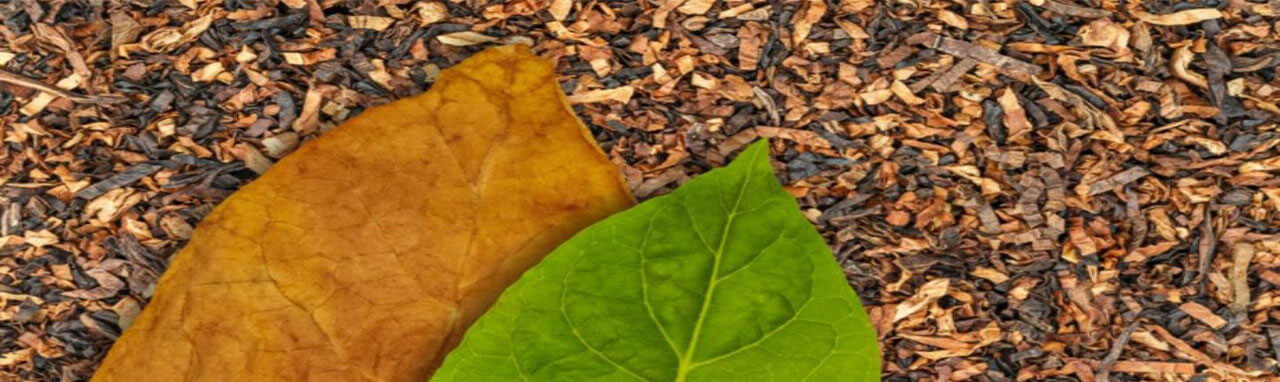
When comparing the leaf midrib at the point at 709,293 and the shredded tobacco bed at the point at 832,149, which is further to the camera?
the shredded tobacco bed at the point at 832,149

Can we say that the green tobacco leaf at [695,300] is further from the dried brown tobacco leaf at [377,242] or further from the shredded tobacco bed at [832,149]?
the shredded tobacco bed at [832,149]

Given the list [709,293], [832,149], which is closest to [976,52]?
[832,149]

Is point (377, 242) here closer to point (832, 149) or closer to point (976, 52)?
point (832, 149)

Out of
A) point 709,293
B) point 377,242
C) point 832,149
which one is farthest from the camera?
point 832,149

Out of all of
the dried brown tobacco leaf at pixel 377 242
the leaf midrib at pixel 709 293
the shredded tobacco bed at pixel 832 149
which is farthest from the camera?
the shredded tobacco bed at pixel 832 149

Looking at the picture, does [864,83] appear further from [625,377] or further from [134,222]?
[134,222]

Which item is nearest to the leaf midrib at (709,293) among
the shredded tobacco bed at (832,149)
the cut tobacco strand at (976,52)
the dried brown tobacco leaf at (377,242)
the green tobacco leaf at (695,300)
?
the green tobacco leaf at (695,300)
